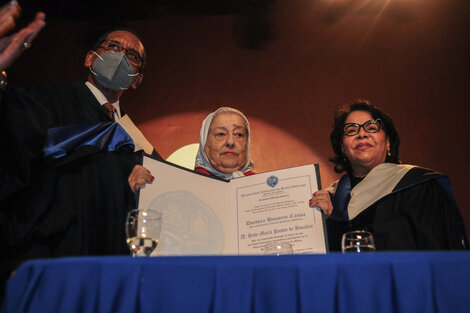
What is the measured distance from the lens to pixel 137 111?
5.29 metres

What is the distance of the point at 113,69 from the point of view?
10.1ft

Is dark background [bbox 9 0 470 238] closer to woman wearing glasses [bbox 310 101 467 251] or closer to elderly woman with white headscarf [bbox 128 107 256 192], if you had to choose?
woman wearing glasses [bbox 310 101 467 251]

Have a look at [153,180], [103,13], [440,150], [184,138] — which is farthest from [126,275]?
[103,13]

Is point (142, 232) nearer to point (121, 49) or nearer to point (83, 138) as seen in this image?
point (83, 138)

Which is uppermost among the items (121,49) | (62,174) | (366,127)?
(121,49)

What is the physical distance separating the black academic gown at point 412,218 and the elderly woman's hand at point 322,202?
49 cm

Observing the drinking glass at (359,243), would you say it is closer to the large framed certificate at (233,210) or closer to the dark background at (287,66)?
the large framed certificate at (233,210)

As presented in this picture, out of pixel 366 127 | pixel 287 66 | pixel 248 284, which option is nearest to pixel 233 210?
pixel 248 284

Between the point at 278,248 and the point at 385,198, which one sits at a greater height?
the point at 385,198

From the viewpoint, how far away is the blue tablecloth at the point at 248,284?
114cm

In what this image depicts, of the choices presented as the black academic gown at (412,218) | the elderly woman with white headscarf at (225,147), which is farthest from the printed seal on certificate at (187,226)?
the black academic gown at (412,218)

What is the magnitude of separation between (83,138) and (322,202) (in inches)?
54.9

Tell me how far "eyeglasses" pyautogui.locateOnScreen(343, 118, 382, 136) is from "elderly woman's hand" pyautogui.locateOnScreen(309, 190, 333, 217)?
3.25ft

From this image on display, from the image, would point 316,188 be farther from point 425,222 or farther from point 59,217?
point 59,217
